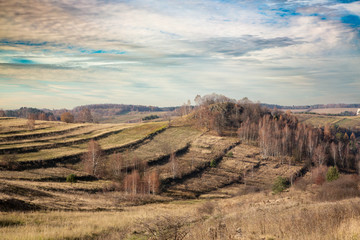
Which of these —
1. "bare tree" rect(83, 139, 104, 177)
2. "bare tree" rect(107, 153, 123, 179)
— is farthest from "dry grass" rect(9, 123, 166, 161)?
"bare tree" rect(107, 153, 123, 179)

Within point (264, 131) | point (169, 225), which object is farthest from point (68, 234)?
point (264, 131)

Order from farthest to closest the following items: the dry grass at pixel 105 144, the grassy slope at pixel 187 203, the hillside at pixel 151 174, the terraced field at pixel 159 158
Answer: the dry grass at pixel 105 144 → the terraced field at pixel 159 158 → the hillside at pixel 151 174 → the grassy slope at pixel 187 203

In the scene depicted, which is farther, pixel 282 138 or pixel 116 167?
pixel 282 138

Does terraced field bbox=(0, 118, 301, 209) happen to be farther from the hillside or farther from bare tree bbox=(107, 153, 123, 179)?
bare tree bbox=(107, 153, 123, 179)

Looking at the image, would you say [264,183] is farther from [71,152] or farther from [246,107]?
[246,107]

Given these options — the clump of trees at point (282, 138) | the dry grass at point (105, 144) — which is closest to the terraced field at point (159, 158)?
the dry grass at point (105, 144)

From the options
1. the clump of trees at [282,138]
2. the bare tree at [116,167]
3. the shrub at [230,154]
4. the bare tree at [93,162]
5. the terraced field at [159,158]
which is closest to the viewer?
the terraced field at [159,158]

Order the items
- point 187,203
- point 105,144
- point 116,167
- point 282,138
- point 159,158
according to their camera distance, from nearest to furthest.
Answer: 1. point 187,203
2. point 116,167
3. point 159,158
4. point 105,144
5. point 282,138

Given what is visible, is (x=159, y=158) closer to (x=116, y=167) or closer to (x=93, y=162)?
(x=116, y=167)

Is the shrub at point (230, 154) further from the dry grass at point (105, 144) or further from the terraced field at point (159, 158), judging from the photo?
the dry grass at point (105, 144)

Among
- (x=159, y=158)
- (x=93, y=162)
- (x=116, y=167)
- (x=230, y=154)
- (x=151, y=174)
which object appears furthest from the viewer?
(x=230, y=154)

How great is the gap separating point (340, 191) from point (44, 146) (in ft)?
282

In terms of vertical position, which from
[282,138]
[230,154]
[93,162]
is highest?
[282,138]

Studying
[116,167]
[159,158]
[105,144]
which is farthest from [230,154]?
[105,144]
